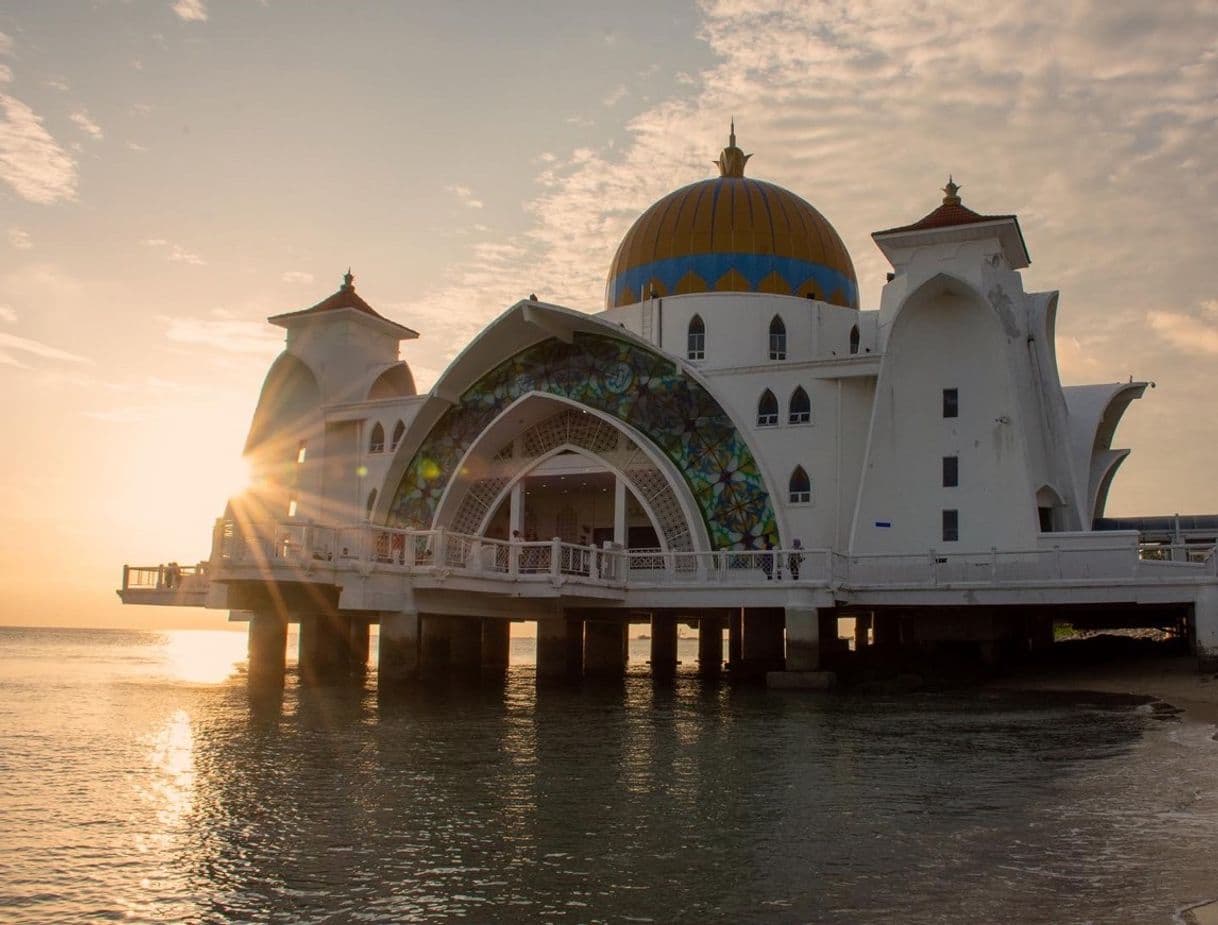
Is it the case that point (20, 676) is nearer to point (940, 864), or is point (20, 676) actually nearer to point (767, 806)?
point (767, 806)

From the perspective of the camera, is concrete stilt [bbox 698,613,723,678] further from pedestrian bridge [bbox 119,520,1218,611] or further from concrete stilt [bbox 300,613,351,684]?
concrete stilt [bbox 300,613,351,684]

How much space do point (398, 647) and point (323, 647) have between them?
8.54m

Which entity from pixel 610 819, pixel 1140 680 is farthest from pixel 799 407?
pixel 610 819

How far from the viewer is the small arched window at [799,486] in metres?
28.5

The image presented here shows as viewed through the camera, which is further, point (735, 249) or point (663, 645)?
point (663, 645)

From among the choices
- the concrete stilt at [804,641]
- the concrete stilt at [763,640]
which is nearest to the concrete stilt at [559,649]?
→ the concrete stilt at [763,640]

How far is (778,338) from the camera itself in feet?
109

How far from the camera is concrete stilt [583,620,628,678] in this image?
110 feet

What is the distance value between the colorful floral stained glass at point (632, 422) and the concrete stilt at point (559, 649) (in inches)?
161

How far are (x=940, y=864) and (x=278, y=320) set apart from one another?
3189 centimetres

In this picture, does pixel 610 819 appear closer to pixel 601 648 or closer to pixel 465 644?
pixel 465 644

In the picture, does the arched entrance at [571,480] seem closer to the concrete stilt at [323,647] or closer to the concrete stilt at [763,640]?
the concrete stilt at [763,640]

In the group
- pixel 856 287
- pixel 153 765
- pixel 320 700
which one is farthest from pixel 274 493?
pixel 153 765

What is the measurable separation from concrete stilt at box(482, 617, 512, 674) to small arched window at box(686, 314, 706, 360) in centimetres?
931
